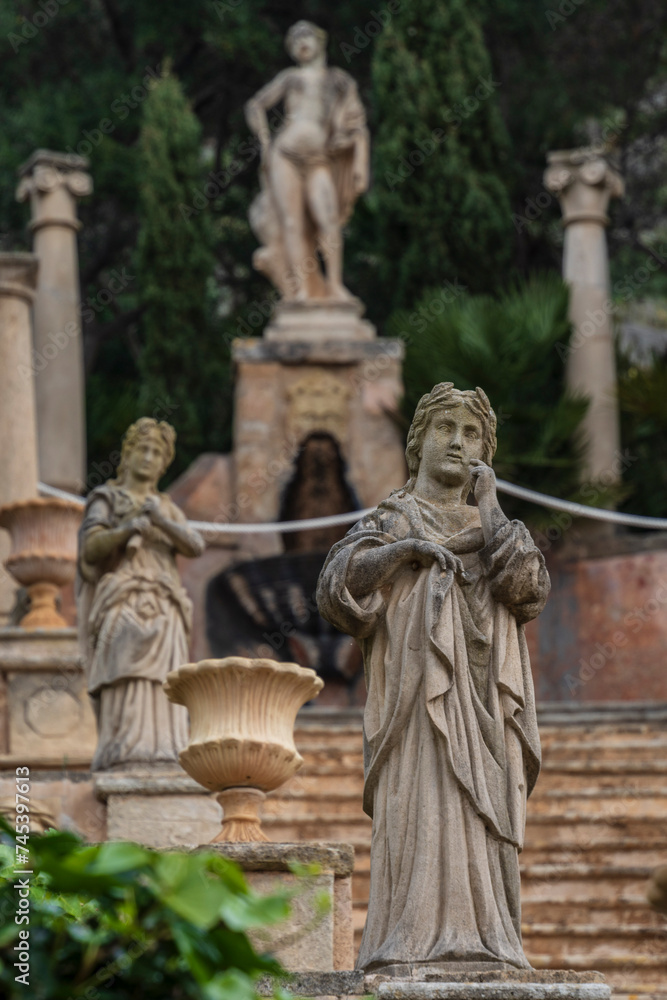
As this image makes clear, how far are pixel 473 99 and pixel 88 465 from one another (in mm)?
6248

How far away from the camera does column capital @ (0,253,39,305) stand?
16891 mm

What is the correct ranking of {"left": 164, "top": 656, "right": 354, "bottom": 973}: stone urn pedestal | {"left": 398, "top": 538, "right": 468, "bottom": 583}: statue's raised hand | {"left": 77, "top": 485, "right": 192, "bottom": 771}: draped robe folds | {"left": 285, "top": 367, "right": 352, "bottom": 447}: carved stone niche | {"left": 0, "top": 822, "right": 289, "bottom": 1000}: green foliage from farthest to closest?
1. {"left": 285, "top": 367, "right": 352, "bottom": 447}: carved stone niche
2. {"left": 77, "top": 485, "right": 192, "bottom": 771}: draped robe folds
3. {"left": 164, "top": 656, "right": 354, "bottom": 973}: stone urn pedestal
4. {"left": 398, "top": 538, "right": 468, "bottom": 583}: statue's raised hand
5. {"left": 0, "top": 822, "right": 289, "bottom": 1000}: green foliage

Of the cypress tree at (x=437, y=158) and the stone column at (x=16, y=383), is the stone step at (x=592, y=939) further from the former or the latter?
the cypress tree at (x=437, y=158)

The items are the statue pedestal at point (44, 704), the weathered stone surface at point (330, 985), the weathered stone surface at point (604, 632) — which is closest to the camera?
the weathered stone surface at point (330, 985)

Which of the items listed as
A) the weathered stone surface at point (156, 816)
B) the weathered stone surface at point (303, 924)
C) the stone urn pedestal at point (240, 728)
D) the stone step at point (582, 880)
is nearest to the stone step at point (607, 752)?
the stone step at point (582, 880)

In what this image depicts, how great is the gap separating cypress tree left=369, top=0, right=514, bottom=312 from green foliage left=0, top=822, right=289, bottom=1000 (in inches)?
815

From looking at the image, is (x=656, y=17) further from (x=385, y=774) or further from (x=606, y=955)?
(x=385, y=774)

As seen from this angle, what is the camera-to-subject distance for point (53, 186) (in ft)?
70.9

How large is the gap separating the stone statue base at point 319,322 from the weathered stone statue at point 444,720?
45.1 feet

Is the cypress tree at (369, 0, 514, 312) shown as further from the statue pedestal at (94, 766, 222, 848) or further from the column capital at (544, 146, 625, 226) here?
the statue pedestal at (94, 766, 222, 848)

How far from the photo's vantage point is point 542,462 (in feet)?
64.6

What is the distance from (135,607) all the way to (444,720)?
15.1 feet

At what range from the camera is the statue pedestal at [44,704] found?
40.6 feet

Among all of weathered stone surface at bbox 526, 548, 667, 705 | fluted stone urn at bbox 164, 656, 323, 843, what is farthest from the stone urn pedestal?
weathered stone surface at bbox 526, 548, 667, 705
